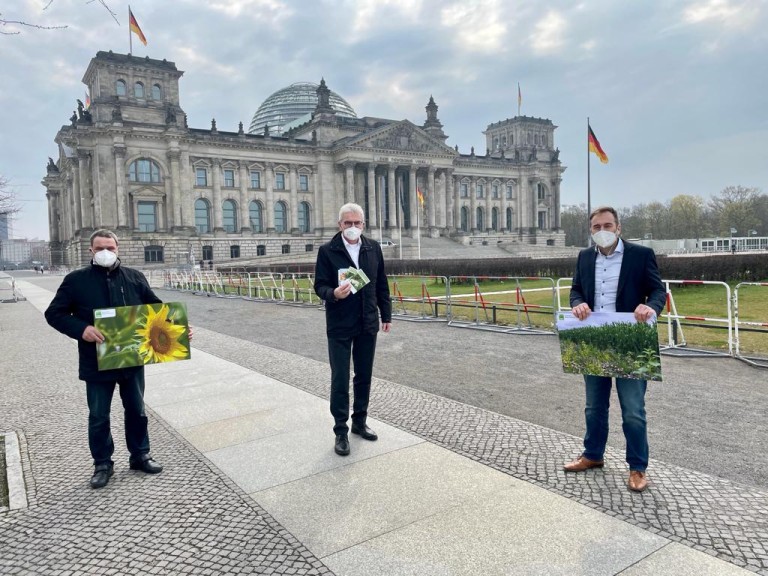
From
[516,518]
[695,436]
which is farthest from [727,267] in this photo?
[516,518]

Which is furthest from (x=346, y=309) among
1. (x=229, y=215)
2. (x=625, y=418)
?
(x=229, y=215)

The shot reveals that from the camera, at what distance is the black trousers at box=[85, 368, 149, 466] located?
5004 mm

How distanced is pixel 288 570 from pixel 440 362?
700 cm

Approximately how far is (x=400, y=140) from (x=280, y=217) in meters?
20.9

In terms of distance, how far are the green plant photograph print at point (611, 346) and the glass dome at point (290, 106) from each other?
3697 inches

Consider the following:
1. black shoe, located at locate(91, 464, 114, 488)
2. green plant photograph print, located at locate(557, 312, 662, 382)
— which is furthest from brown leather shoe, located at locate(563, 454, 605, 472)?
black shoe, located at locate(91, 464, 114, 488)

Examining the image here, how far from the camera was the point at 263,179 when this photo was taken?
242ft

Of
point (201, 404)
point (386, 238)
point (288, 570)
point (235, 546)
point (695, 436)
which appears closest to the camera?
point (288, 570)

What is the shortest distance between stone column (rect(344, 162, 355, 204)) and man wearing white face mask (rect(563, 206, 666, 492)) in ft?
238

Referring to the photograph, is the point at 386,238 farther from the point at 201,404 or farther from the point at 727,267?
the point at 201,404

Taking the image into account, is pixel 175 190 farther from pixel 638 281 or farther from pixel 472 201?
pixel 638 281

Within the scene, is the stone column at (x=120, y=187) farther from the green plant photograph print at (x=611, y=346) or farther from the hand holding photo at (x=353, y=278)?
the green plant photograph print at (x=611, y=346)

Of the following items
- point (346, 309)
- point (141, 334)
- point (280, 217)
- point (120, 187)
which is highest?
point (120, 187)

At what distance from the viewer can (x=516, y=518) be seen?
13.2 feet
